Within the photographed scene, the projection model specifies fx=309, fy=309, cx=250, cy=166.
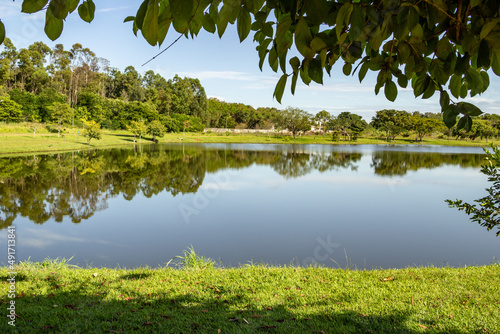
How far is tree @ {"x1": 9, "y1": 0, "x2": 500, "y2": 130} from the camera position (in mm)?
807

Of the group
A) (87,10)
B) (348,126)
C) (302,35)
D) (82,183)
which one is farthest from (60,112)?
(348,126)

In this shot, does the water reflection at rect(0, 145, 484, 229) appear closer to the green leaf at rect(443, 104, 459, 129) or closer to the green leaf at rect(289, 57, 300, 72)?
the green leaf at rect(289, 57, 300, 72)

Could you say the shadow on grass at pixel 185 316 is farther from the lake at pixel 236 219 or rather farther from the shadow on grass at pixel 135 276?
the lake at pixel 236 219

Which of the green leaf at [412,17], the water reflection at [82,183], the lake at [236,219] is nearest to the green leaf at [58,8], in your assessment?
the green leaf at [412,17]

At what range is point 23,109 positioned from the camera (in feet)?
124

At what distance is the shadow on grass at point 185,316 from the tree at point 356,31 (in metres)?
2.32

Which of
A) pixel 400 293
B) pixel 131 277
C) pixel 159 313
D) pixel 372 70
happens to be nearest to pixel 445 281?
pixel 400 293

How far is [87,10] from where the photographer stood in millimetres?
1034

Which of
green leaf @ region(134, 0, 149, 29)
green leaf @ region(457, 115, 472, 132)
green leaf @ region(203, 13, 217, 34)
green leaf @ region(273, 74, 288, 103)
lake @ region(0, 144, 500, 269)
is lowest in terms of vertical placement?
lake @ region(0, 144, 500, 269)

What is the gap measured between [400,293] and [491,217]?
6.12 ft

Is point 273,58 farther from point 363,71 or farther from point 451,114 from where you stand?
point 451,114

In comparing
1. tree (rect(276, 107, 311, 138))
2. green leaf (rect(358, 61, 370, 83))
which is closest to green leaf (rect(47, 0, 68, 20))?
green leaf (rect(358, 61, 370, 83))

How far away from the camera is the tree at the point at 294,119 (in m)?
64.9

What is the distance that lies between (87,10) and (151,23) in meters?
0.45
